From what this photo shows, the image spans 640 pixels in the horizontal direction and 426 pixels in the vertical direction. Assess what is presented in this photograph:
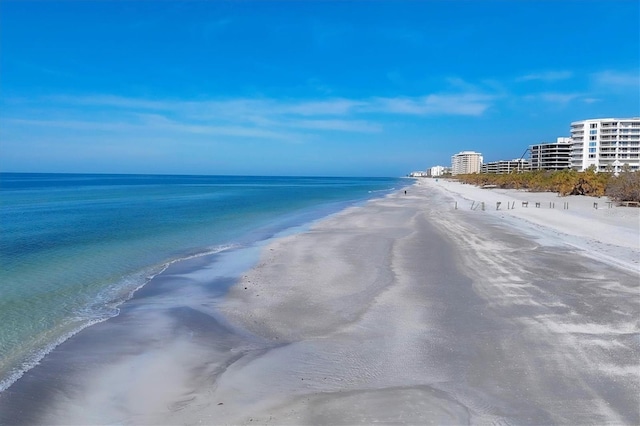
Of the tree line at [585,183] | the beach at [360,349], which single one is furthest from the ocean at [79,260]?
the tree line at [585,183]

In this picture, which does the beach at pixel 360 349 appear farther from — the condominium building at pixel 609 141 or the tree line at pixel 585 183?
the condominium building at pixel 609 141

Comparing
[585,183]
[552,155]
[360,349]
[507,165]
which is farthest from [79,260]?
[507,165]

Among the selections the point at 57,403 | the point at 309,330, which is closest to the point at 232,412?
the point at 57,403

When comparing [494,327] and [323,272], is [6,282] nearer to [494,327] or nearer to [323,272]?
[323,272]

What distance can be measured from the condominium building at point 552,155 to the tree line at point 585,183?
45.4 meters

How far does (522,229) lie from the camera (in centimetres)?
2281

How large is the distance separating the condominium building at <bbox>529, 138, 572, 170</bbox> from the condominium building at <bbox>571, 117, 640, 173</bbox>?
1529 cm

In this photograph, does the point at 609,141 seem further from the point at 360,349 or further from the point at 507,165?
the point at 360,349

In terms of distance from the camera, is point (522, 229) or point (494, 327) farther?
point (522, 229)

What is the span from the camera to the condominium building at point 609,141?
314ft

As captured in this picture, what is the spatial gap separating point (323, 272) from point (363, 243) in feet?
19.3

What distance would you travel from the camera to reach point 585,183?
1924 inches

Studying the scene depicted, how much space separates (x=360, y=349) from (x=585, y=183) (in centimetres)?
5110

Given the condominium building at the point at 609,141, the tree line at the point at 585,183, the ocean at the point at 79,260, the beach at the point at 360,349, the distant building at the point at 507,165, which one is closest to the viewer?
the beach at the point at 360,349
